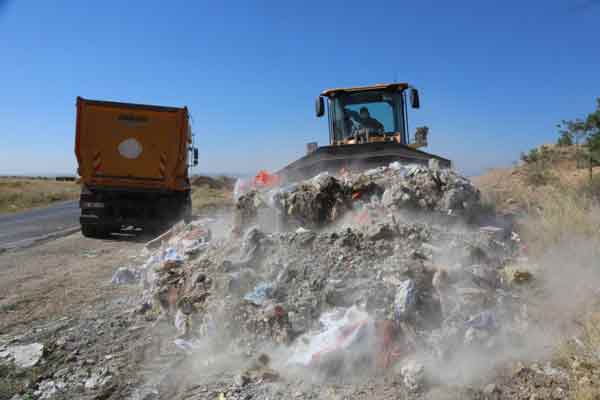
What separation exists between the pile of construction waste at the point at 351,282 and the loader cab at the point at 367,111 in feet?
11.9

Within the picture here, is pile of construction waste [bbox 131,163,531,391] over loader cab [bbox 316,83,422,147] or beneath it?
beneath

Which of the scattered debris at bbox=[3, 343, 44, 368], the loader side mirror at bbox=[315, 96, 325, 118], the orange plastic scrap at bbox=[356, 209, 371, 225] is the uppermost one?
the loader side mirror at bbox=[315, 96, 325, 118]

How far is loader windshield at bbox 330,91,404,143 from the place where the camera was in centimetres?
902

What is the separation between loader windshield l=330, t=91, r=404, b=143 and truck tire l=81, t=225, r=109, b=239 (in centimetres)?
576

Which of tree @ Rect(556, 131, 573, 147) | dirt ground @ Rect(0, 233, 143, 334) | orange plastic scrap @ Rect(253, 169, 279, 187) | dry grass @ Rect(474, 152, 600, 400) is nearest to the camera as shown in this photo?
dry grass @ Rect(474, 152, 600, 400)

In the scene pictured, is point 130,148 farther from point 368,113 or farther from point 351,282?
point 351,282

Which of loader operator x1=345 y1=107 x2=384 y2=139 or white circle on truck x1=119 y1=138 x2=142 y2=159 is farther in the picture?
white circle on truck x1=119 y1=138 x2=142 y2=159

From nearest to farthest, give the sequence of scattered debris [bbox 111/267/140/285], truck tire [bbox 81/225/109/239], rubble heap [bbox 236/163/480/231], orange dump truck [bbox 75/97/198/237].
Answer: rubble heap [bbox 236/163/480/231]
scattered debris [bbox 111/267/140/285]
orange dump truck [bbox 75/97/198/237]
truck tire [bbox 81/225/109/239]

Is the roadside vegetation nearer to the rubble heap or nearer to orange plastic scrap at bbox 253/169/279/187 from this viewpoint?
the rubble heap

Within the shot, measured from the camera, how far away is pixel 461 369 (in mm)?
2877

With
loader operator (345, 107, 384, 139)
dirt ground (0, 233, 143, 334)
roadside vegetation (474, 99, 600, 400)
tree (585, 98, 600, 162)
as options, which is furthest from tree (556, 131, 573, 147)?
dirt ground (0, 233, 143, 334)

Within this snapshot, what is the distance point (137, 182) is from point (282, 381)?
27.1 ft

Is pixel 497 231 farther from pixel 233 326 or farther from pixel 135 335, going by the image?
pixel 135 335

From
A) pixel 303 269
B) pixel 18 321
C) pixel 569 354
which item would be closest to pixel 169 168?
pixel 18 321
